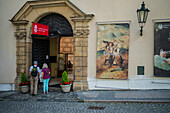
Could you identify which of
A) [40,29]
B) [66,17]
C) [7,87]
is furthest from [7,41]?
[66,17]

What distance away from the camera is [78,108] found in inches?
298

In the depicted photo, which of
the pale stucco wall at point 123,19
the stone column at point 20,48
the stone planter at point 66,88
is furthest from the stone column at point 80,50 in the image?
the stone column at point 20,48

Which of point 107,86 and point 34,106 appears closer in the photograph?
point 34,106

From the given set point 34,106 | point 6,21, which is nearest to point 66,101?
point 34,106

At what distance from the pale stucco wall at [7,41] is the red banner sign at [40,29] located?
Answer: 1.95 meters

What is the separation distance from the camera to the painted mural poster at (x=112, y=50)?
10164 mm

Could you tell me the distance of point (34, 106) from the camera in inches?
317

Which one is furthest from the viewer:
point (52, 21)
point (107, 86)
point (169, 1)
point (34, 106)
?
point (52, 21)

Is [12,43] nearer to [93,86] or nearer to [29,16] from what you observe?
[29,16]

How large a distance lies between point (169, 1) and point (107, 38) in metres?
3.44

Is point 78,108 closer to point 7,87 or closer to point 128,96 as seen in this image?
point 128,96

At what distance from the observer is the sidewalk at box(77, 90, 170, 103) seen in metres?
8.06

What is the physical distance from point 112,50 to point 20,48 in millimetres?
5308

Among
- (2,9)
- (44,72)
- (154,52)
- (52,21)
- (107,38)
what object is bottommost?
(44,72)
